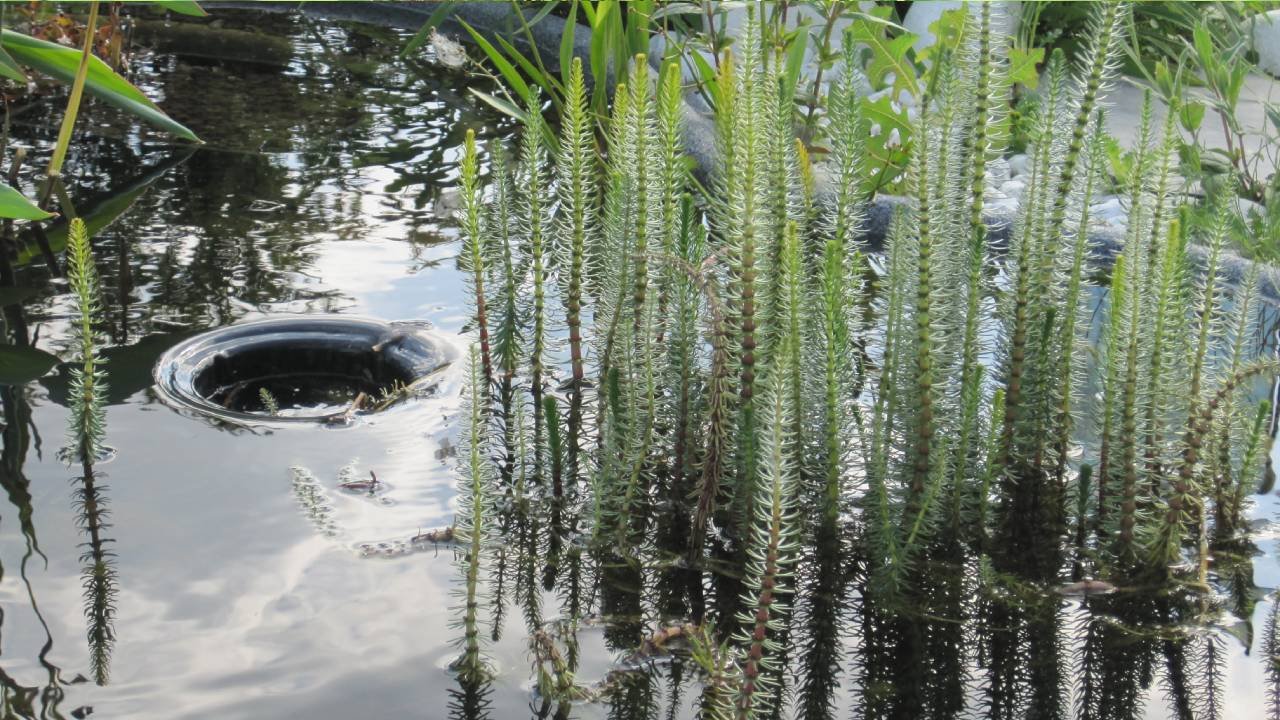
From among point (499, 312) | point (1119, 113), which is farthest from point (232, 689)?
point (1119, 113)

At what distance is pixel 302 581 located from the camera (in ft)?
6.89

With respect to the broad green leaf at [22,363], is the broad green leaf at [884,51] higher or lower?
higher

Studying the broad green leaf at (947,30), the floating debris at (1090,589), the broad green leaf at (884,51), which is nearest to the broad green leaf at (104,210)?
the broad green leaf at (884,51)

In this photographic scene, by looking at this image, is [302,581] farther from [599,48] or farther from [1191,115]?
[1191,115]

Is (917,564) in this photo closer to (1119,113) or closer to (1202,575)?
(1202,575)

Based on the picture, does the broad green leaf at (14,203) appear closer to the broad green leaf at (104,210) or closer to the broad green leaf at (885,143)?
the broad green leaf at (104,210)

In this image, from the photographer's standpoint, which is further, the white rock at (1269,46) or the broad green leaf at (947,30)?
the white rock at (1269,46)

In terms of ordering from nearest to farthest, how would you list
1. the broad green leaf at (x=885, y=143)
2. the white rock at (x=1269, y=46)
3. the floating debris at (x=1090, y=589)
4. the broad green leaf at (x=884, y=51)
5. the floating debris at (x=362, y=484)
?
1. the floating debris at (x=1090, y=589)
2. the floating debris at (x=362, y=484)
3. the broad green leaf at (x=884, y=51)
4. the broad green leaf at (x=885, y=143)
5. the white rock at (x=1269, y=46)

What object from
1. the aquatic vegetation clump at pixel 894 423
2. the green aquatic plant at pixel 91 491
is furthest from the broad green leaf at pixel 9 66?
the aquatic vegetation clump at pixel 894 423

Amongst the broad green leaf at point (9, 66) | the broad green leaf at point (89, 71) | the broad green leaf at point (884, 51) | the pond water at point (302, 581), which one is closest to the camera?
the pond water at point (302, 581)

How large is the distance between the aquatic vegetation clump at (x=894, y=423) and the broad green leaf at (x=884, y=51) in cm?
85

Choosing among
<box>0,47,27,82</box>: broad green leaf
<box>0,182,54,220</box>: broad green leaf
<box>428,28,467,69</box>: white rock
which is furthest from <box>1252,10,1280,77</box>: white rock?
<box>0,182,54,220</box>: broad green leaf

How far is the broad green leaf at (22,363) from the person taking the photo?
2.73m

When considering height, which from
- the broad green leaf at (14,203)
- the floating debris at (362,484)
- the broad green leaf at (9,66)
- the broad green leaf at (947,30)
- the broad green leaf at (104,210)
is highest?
the broad green leaf at (947,30)
